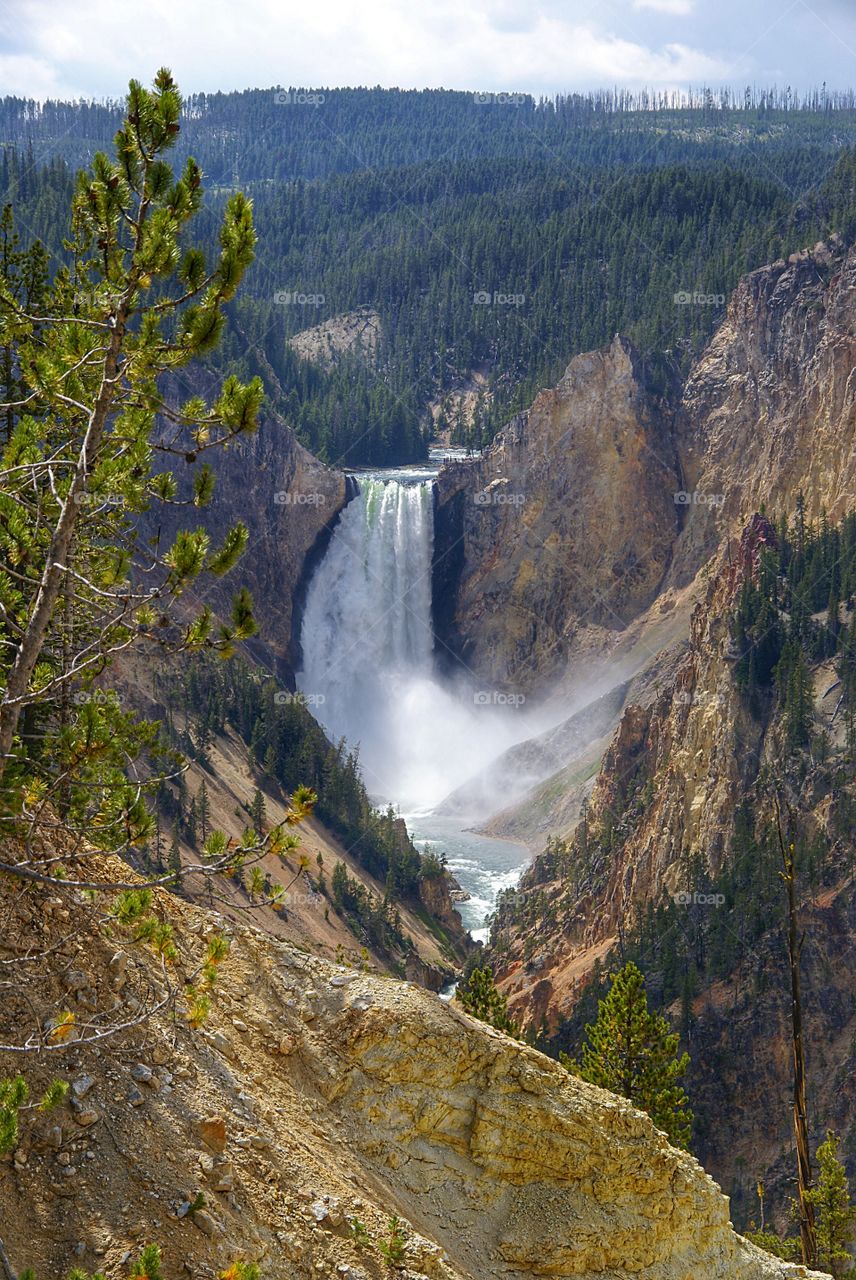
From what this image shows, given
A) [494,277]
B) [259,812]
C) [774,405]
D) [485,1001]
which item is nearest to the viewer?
[485,1001]

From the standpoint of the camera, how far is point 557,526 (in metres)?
112

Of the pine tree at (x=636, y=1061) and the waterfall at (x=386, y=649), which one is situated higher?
the pine tree at (x=636, y=1061)

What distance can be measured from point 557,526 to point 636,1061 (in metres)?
77.7

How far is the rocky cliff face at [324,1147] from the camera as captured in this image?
12984mm

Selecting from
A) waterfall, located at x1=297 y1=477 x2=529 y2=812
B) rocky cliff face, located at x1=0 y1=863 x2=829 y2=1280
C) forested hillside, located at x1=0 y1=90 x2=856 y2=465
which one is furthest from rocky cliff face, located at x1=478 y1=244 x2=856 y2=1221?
rocky cliff face, located at x1=0 y1=863 x2=829 y2=1280

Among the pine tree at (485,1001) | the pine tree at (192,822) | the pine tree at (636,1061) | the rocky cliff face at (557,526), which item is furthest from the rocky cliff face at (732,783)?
the pine tree at (485,1001)

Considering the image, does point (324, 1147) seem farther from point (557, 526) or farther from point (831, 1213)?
point (557, 526)

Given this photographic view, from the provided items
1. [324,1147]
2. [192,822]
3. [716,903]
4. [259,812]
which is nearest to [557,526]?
[259,812]

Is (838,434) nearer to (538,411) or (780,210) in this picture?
(538,411)

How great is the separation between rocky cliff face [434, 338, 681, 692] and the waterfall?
2293 millimetres

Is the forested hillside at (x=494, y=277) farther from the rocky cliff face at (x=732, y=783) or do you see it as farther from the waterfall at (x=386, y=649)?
the waterfall at (x=386, y=649)

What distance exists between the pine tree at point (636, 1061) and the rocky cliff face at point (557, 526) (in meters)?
69.4

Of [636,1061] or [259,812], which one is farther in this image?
[259,812]

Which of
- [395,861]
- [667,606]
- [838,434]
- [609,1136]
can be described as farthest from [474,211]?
[609,1136]
